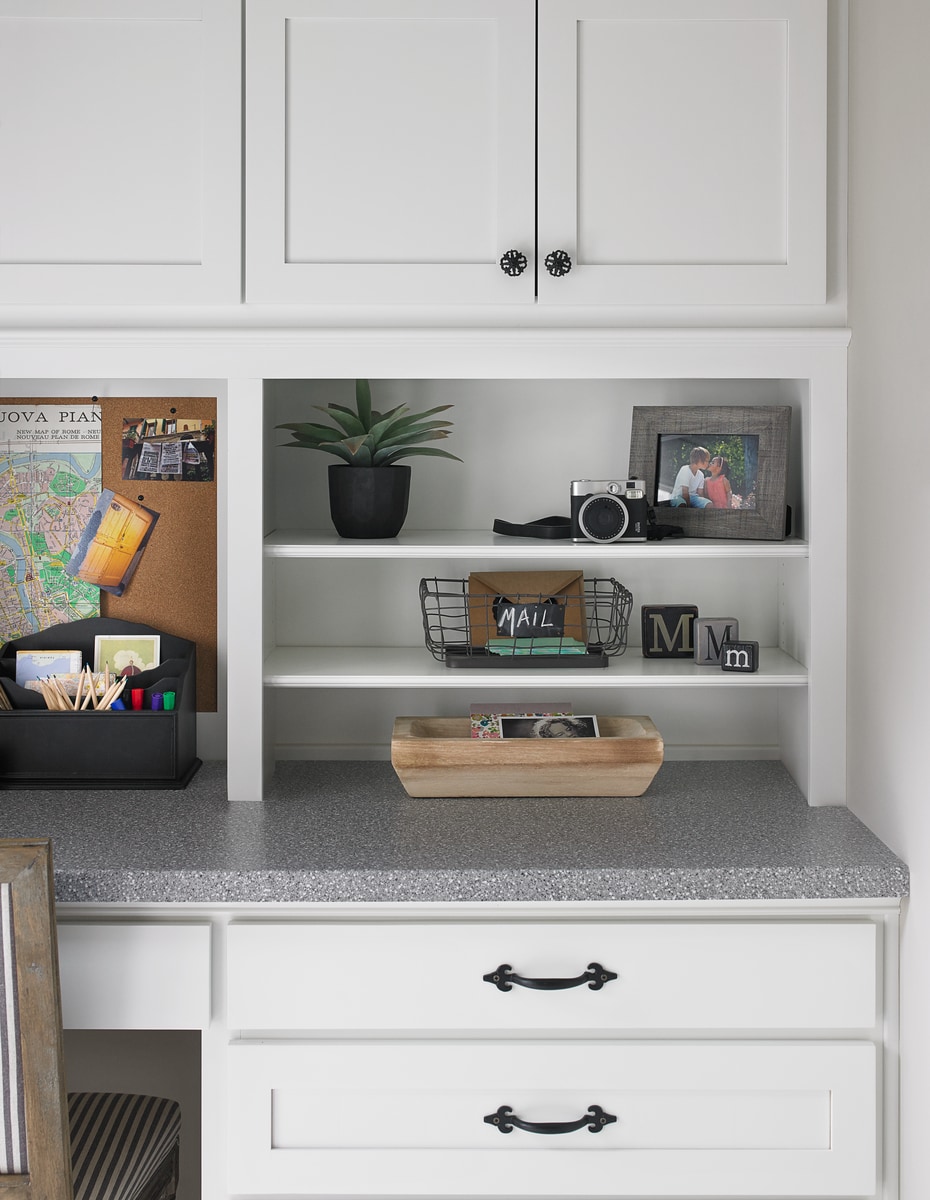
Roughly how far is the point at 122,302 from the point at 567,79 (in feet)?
2.53

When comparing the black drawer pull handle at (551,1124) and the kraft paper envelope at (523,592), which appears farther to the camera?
the kraft paper envelope at (523,592)

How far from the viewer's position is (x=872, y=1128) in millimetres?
1377

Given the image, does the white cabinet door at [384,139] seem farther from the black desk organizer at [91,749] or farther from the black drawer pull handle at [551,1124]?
the black drawer pull handle at [551,1124]

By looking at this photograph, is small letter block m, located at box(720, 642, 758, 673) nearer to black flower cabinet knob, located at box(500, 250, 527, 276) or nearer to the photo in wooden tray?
the photo in wooden tray

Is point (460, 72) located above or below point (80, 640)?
above

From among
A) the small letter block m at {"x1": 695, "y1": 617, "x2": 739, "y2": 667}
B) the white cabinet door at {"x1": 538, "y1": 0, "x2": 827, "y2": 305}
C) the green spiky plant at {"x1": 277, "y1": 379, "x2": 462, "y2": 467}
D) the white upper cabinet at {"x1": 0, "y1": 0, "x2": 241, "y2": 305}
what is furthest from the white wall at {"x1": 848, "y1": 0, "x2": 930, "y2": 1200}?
the white upper cabinet at {"x1": 0, "y1": 0, "x2": 241, "y2": 305}

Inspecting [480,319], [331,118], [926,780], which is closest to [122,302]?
[331,118]

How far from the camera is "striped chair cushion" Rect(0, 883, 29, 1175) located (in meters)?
1.15

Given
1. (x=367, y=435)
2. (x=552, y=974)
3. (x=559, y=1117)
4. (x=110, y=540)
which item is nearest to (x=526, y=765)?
(x=552, y=974)

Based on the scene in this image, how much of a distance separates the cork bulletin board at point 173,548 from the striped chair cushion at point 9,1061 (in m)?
0.84

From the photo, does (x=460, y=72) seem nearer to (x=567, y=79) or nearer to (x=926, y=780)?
(x=567, y=79)

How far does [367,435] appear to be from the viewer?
5.81 ft

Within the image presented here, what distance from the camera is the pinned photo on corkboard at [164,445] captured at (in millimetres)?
1930

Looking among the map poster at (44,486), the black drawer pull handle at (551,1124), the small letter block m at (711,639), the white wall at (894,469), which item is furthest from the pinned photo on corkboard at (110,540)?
the white wall at (894,469)
